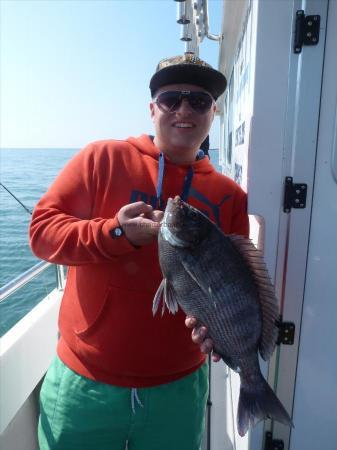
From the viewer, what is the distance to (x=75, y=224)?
5.52 feet

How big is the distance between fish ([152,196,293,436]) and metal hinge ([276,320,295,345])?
1.69 feet

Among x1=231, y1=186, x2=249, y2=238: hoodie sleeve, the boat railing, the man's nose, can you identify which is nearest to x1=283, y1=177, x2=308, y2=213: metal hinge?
x1=231, y1=186, x2=249, y2=238: hoodie sleeve

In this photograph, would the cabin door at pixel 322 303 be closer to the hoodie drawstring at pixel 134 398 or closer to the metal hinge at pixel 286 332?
the metal hinge at pixel 286 332

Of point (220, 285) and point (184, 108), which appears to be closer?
point (220, 285)

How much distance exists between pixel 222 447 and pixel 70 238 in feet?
8.79

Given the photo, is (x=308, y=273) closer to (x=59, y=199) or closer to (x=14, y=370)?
(x=59, y=199)

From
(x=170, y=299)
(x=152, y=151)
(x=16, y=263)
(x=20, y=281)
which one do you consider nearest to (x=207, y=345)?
(x=170, y=299)

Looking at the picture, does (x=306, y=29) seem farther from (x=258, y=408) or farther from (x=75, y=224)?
(x=258, y=408)

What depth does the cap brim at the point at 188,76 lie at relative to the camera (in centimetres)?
196

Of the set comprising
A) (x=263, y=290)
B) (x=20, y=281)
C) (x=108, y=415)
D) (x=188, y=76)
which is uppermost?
(x=188, y=76)

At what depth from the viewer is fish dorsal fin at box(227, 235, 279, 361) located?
1628mm

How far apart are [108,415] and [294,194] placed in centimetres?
161

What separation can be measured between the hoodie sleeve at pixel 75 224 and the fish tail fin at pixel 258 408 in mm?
981

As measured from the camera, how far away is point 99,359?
6.06 feet
